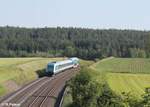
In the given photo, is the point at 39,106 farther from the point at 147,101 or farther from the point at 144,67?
the point at 144,67

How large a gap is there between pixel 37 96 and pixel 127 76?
41.0 meters

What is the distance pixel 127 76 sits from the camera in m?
101

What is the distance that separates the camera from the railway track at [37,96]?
180ft

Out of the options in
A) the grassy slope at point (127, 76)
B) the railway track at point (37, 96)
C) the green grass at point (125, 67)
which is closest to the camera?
the railway track at point (37, 96)

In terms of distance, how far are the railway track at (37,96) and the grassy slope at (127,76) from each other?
32.2 feet

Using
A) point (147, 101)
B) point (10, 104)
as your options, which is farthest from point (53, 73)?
point (147, 101)

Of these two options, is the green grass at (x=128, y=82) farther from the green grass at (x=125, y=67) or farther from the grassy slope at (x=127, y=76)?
the green grass at (x=125, y=67)

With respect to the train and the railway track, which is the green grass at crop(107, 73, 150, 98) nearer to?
the railway track

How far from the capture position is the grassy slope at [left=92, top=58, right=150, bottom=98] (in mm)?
77912

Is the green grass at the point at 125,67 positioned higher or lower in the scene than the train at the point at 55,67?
lower

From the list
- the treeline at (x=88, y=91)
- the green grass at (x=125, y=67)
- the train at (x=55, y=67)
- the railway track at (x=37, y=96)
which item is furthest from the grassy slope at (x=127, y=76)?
the treeline at (x=88, y=91)

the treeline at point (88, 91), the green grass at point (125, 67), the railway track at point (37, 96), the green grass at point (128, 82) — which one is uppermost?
the treeline at point (88, 91)

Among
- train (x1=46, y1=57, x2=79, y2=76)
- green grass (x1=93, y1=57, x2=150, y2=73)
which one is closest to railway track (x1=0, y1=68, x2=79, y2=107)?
train (x1=46, y1=57, x2=79, y2=76)

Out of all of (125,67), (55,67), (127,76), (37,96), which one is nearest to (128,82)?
(127,76)
